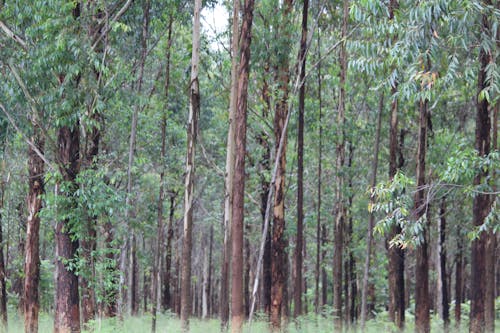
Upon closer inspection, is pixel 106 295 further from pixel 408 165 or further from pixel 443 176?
pixel 408 165

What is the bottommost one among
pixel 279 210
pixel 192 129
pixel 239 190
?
pixel 279 210

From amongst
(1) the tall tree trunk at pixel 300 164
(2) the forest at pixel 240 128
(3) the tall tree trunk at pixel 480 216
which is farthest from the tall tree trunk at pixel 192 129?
(3) the tall tree trunk at pixel 480 216

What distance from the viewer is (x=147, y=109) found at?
25406 mm

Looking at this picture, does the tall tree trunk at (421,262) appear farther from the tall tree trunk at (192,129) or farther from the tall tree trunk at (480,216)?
the tall tree trunk at (192,129)

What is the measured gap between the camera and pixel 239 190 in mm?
13727

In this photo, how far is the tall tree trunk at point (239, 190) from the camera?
13.5 meters

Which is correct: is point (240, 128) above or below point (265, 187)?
above

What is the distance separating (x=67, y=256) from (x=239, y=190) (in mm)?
4720

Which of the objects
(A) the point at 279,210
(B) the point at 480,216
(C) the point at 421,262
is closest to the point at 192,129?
(A) the point at 279,210

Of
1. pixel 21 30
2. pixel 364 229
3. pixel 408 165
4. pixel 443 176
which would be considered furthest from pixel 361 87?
pixel 443 176

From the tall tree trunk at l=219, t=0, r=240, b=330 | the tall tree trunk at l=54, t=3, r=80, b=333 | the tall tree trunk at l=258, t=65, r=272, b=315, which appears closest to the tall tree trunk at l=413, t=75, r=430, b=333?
the tall tree trunk at l=219, t=0, r=240, b=330

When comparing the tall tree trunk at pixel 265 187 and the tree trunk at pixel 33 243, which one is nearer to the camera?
the tree trunk at pixel 33 243

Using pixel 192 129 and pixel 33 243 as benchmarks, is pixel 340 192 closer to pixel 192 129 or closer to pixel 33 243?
pixel 192 129

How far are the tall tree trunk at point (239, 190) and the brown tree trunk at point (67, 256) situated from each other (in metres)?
3.95
